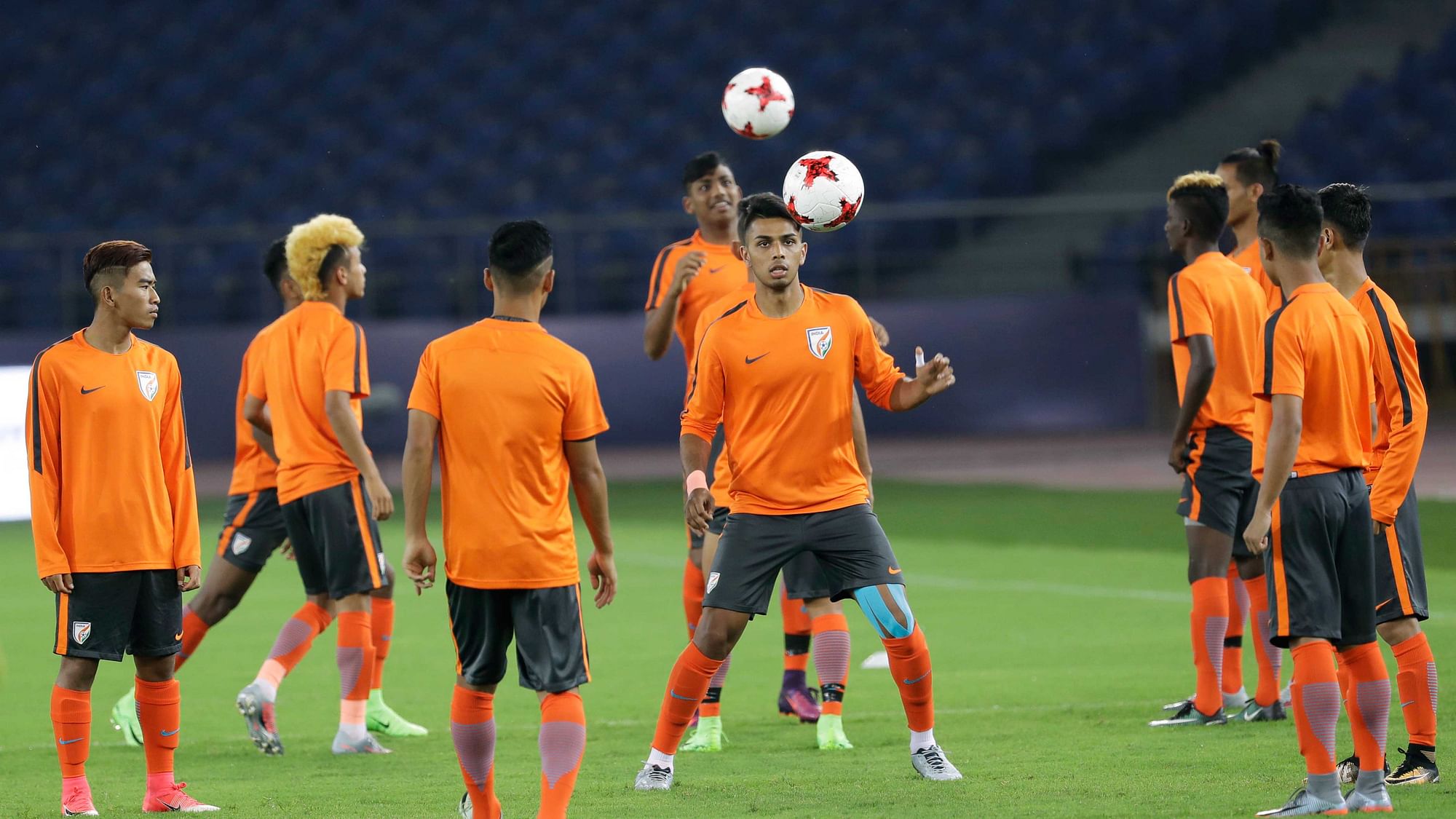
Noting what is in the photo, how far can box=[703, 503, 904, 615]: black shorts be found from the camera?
5898mm

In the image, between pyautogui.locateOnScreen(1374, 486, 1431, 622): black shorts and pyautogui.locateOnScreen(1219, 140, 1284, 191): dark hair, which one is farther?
pyautogui.locateOnScreen(1219, 140, 1284, 191): dark hair

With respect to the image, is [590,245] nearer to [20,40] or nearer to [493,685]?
[20,40]

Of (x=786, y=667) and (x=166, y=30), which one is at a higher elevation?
(x=166, y=30)

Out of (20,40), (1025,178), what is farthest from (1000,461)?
(20,40)

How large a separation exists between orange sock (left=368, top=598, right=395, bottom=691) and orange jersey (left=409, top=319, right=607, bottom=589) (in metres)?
2.73

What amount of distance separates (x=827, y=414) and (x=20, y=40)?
27.1 m

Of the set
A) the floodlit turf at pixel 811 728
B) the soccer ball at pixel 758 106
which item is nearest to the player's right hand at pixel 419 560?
the floodlit turf at pixel 811 728

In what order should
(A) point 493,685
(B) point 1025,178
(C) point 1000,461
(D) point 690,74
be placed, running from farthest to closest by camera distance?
(D) point 690,74 < (B) point 1025,178 < (C) point 1000,461 < (A) point 493,685

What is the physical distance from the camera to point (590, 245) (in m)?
24.4

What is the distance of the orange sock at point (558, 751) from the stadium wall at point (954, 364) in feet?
57.8

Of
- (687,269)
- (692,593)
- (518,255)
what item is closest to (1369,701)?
(518,255)

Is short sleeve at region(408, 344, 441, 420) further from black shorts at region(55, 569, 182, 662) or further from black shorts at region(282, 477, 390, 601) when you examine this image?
black shorts at region(282, 477, 390, 601)

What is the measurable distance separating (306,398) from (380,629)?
1206 mm

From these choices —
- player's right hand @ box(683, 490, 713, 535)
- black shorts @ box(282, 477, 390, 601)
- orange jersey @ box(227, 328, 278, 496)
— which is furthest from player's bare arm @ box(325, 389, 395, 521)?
player's right hand @ box(683, 490, 713, 535)
